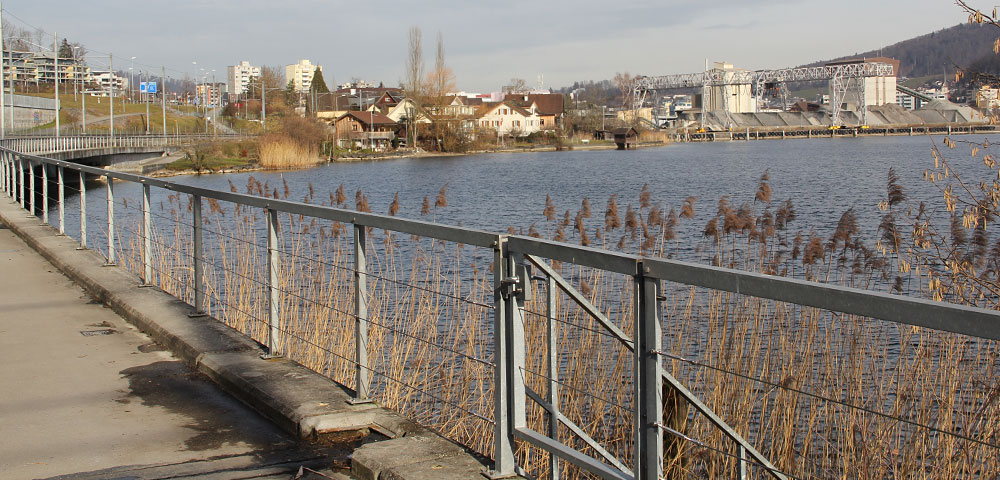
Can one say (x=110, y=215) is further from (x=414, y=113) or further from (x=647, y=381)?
(x=414, y=113)

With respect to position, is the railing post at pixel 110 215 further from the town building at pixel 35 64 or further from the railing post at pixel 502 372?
the town building at pixel 35 64

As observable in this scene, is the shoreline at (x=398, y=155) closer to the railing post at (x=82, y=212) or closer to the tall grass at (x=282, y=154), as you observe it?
the tall grass at (x=282, y=154)

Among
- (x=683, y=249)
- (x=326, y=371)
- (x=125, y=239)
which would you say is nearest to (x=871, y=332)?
(x=326, y=371)

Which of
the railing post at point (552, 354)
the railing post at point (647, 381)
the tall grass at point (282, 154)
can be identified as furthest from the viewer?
the tall grass at point (282, 154)

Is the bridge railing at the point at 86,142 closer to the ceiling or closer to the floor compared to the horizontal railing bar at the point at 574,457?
closer to the ceiling

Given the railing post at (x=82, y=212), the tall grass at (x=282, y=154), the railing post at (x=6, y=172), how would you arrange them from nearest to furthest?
the railing post at (x=82, y=212)
the railing post at (x=6, y=172)
the tall grass at (x=282, y=154)

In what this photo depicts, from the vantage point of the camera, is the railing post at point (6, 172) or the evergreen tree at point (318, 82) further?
the evergreen tree at point (318, 82)

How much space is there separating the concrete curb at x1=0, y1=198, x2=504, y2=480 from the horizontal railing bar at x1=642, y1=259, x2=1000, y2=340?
1.76 metres

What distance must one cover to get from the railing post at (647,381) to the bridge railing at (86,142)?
119 ft

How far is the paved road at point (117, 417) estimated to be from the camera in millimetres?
5148

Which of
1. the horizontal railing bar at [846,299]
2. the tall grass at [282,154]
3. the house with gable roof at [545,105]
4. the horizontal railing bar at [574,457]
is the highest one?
the house with gable roof at [545,105]

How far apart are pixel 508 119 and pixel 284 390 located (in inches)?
5654

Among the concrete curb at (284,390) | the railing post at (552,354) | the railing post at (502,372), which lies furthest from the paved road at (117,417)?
the railing post at (552,354)

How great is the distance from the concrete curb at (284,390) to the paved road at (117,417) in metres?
0.12
